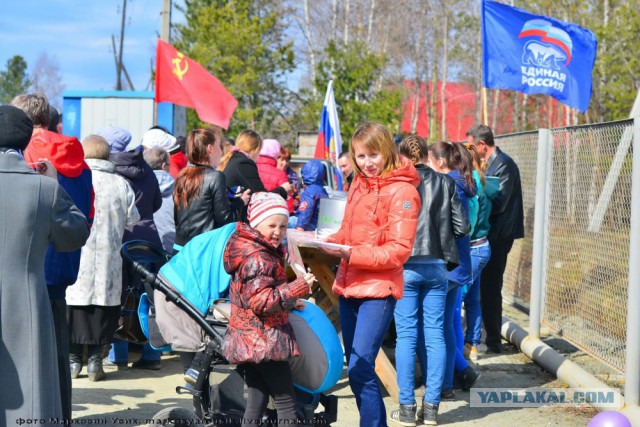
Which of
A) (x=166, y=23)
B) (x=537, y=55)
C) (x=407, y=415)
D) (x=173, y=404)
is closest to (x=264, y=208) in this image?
(x=407, y=415)

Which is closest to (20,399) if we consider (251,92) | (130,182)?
(130,182)

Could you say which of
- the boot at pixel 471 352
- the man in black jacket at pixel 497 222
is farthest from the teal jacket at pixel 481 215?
the boot at pixel 471 352

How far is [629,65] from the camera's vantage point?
2041 cm

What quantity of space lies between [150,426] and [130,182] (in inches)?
112

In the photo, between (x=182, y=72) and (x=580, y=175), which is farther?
(x=182, y=72)

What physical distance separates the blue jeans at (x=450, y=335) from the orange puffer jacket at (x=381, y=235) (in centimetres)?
148

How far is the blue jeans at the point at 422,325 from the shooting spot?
554 centimetres

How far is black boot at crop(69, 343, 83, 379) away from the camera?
671 cm

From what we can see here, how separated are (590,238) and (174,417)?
400 centimetres

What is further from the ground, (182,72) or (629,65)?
(629,65)

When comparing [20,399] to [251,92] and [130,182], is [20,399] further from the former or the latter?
[251,92]

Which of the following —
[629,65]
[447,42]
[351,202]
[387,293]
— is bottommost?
[387,293]

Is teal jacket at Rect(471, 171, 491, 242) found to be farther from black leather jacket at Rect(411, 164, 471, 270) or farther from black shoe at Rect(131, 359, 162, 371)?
black shoe at Rect(131, 359, 162, 371)

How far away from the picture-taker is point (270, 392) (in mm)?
4270
